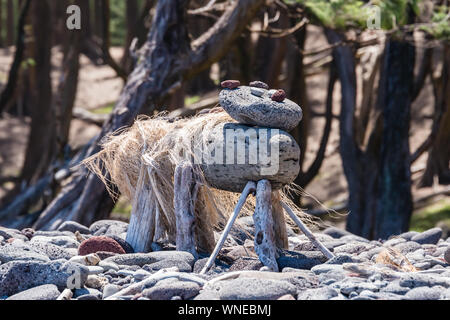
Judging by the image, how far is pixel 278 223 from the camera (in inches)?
217

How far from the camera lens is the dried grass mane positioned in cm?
564

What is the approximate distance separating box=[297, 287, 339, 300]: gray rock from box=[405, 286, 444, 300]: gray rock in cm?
40

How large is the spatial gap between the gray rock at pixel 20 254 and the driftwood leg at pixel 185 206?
0.98 meters

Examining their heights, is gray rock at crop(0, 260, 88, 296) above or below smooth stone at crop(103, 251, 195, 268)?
above

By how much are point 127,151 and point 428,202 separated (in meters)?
10.1

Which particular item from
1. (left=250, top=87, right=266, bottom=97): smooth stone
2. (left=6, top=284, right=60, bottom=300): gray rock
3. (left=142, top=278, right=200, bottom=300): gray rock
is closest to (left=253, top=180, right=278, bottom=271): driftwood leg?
(left=250, top=87, right=266, bottom=97): smooth stone

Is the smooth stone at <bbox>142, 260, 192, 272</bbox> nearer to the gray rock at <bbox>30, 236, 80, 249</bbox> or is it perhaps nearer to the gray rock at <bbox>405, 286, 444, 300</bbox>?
the gray rock at <bbox>30, 236, 80, 249</bbox>

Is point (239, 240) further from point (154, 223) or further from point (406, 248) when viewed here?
point (406, 248)

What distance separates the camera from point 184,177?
5.48 m

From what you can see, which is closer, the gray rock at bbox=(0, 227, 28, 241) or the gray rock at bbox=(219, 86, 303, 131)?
the gray rock at bbox=(219, 86, 303, 131)

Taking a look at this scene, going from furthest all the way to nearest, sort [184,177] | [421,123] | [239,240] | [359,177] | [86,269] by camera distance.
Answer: [421,123] → [359,177] → [239,240] → [184,177] → [86,269]

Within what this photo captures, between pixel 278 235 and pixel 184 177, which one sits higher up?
pixel 184 177

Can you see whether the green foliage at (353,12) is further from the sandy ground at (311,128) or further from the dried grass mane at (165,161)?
the sandy ground at (311,128)
